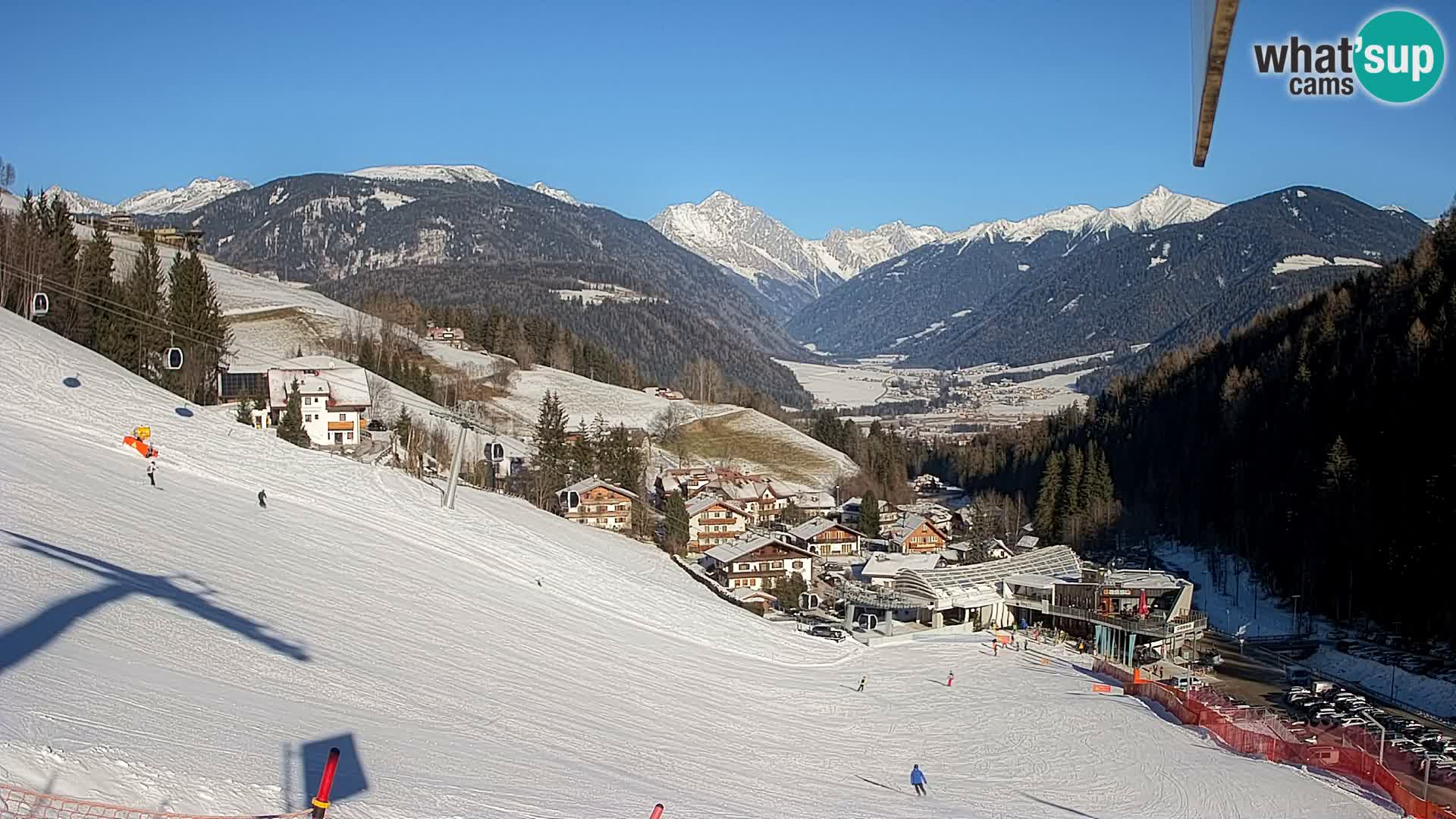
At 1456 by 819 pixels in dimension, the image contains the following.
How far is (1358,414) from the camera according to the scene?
6116 cm

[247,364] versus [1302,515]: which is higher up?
[247,364]

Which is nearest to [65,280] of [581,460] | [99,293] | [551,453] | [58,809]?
[99,293]

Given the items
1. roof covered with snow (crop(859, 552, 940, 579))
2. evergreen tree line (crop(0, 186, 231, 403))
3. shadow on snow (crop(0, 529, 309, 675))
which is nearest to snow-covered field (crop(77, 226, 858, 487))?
evergreen tree line (crop(0, 186, 231, 403))

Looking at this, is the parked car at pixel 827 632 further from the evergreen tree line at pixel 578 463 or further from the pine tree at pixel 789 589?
the evergreen tree line at pixel 578 463

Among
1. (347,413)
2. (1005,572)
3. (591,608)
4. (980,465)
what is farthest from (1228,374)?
(591,608)

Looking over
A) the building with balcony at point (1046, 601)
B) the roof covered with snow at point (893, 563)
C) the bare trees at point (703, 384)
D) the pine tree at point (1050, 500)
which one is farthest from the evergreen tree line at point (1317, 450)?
the bare trees at point (703, 384)

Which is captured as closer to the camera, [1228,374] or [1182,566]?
[1182,566]

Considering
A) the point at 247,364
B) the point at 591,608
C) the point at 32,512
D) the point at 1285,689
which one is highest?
the point at 247,364

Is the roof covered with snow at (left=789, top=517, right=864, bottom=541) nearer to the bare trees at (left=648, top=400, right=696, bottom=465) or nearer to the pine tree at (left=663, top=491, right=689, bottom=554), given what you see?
the pine tree at (left=663, top=491, right=689, bottom=554)

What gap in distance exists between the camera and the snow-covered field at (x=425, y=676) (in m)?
12.5

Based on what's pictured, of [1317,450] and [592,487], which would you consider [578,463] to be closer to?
[592,487]

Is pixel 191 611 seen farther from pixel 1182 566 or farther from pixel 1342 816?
pixel 1182 566

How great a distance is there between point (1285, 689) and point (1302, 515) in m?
22.2

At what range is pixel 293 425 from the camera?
48188 mm
